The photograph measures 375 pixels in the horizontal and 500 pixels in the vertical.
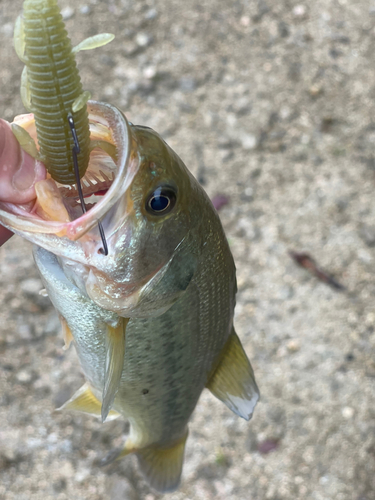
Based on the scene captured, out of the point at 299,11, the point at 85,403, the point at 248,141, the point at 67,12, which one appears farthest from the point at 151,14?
the point at 85,403

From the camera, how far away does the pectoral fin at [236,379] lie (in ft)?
5.46

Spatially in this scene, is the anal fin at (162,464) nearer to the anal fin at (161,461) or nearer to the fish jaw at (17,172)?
the anal fin at (161,461)

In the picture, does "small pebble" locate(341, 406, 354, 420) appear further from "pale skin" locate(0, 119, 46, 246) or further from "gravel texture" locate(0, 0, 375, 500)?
"pale skin" locate(0, 119, 46, 246)

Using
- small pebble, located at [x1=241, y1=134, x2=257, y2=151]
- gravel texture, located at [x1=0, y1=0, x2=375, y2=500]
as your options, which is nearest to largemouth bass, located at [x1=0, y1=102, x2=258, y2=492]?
gravel texture, located at [x1=0, y1=0, x2=375, y2=500]

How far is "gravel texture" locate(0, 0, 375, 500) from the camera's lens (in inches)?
113

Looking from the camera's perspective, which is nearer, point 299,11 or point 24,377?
point 24,377

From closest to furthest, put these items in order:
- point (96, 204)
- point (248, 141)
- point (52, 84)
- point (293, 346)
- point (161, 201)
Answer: point (52, 84)
point (96, 204)
point (161, 201)
point (293, 346)
point (248, 141)

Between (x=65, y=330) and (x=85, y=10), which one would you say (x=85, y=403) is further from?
(x=85, y=10)

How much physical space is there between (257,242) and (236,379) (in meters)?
1.92

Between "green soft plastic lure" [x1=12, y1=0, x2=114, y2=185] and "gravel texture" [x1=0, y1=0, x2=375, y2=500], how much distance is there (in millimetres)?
2266

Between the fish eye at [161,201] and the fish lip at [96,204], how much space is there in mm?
85

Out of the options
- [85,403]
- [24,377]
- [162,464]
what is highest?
[85,403]

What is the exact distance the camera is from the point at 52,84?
37.9 inches

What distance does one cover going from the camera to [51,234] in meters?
1.12
